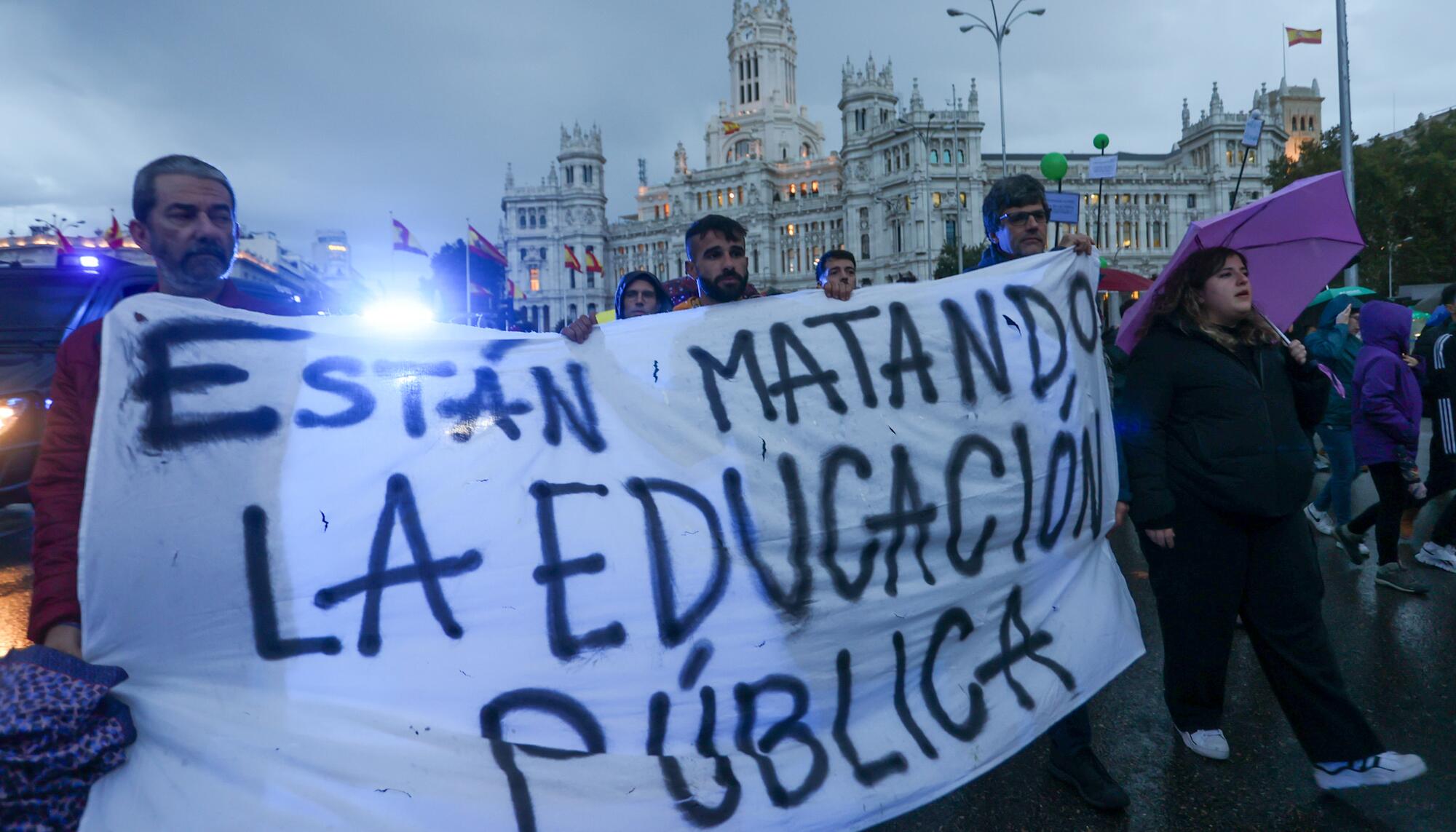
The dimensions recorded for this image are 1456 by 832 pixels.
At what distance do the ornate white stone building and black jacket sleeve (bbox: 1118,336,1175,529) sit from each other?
2290 inches

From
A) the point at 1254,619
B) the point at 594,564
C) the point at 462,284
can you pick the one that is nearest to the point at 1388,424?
the point at 1254,619

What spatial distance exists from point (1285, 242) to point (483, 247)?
3082 cm

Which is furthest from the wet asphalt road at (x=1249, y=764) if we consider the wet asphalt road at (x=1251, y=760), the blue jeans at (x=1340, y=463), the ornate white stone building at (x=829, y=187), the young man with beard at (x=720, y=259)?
the ornate white stone building at (x=829, y=187)

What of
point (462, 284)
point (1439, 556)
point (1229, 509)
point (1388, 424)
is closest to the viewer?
point (1229, 509)

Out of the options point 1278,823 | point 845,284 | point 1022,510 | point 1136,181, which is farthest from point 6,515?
point 1136,181

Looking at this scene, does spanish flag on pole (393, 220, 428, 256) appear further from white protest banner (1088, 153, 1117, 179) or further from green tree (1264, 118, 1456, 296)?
green tree (1264, 118, 1456, 296)

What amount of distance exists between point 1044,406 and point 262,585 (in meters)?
2.62

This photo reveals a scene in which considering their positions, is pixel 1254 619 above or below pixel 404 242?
below

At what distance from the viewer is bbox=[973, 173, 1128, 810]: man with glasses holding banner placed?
2.76m

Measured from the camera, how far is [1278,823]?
8.57 ft

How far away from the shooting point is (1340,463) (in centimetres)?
597

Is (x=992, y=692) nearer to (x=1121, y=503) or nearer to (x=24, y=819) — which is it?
(x=1121, y=503)

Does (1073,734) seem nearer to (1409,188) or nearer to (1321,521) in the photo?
(1321,521)

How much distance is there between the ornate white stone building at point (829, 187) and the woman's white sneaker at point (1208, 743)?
192 ft
